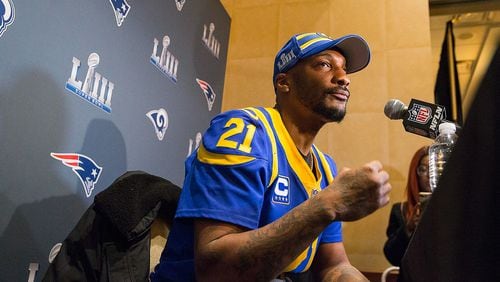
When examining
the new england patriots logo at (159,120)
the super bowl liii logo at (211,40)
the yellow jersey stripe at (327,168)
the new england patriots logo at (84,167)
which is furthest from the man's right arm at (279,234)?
the super bowl liii logo at (211,40)

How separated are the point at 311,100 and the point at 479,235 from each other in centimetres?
95

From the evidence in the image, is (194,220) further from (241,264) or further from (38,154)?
(38,154)

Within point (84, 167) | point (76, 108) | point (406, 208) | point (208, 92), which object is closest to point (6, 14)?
point (76, 108)

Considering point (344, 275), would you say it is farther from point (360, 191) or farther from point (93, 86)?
point (93, 86)

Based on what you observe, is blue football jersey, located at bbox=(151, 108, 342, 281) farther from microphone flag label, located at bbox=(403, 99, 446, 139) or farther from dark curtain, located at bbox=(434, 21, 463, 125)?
dark curtain, located at bbox=(434, 21, 463, 125)

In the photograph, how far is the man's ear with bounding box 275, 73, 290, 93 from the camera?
133 centimetres

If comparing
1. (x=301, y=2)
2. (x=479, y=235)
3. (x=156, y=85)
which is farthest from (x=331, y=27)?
(x=479, y=235)

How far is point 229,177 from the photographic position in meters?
0.88

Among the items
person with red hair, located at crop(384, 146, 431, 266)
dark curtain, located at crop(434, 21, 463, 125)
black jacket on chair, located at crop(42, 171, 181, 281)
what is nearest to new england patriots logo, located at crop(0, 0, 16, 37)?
black jacket on chair, located at crop(42, 171, 181, 281)

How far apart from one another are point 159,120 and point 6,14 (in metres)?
0.81

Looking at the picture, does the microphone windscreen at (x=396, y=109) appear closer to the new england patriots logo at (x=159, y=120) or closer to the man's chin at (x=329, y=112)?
the man's chin at (x=329, y=112)

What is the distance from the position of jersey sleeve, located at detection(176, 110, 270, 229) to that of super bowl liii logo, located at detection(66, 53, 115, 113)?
0.54 metres

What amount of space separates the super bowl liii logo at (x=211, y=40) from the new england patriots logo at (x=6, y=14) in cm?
129

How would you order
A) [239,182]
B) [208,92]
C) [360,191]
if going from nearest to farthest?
[360,191], [239,182], [208,92]
